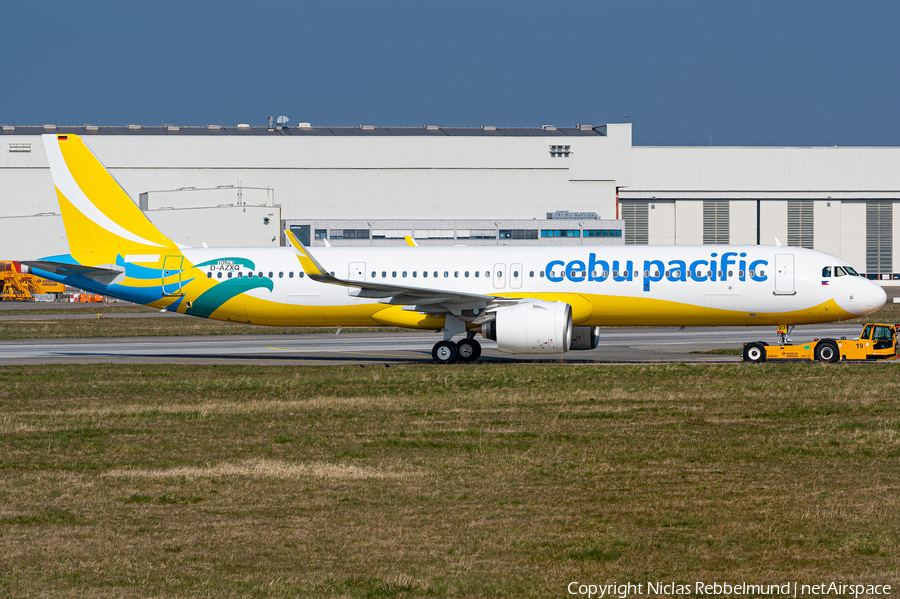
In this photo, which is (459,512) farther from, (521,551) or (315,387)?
(315,387)

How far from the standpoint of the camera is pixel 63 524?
37.8 feet

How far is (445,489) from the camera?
43.9ft

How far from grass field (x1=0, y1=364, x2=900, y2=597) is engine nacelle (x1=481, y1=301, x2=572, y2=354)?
541 cm

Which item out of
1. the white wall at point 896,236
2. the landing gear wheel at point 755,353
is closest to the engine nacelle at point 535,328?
the landing gear wheel at point 755,353

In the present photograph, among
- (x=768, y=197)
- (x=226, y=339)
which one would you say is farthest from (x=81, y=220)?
(x=768, y=197)

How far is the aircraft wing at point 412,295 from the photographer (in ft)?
102

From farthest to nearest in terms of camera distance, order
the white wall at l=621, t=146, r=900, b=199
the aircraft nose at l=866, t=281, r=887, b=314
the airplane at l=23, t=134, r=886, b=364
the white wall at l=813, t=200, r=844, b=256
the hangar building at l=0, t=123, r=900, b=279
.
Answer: the white wall at l=813, t=200, r=844, b=256, the white wall at l=621, t=146, r=900, b=199, the hangar building at l=0, t=123, r=900, b=279, the airplane at l=23, t=134, r=886, b=364, the aircraft nose at l=866, t=281, r=887, b=314

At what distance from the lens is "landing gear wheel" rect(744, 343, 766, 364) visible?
1230 inches

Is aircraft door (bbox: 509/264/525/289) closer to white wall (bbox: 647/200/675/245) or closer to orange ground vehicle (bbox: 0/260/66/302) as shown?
orange ground vehicle (bbox: 0/260/66/302)

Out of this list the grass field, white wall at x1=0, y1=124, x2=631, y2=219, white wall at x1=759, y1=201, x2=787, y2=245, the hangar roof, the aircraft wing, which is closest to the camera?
the grass field

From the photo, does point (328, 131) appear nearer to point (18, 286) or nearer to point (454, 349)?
point (18, 286)

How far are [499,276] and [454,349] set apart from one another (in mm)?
2993

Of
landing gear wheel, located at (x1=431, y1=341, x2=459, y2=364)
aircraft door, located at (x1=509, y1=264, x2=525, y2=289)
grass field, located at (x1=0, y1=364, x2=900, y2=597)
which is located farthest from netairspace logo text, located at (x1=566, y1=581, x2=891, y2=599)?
aircraft door, located at (x1=509, y1=264, x2=525, y2=289)

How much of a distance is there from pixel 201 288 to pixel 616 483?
80.3 ft
